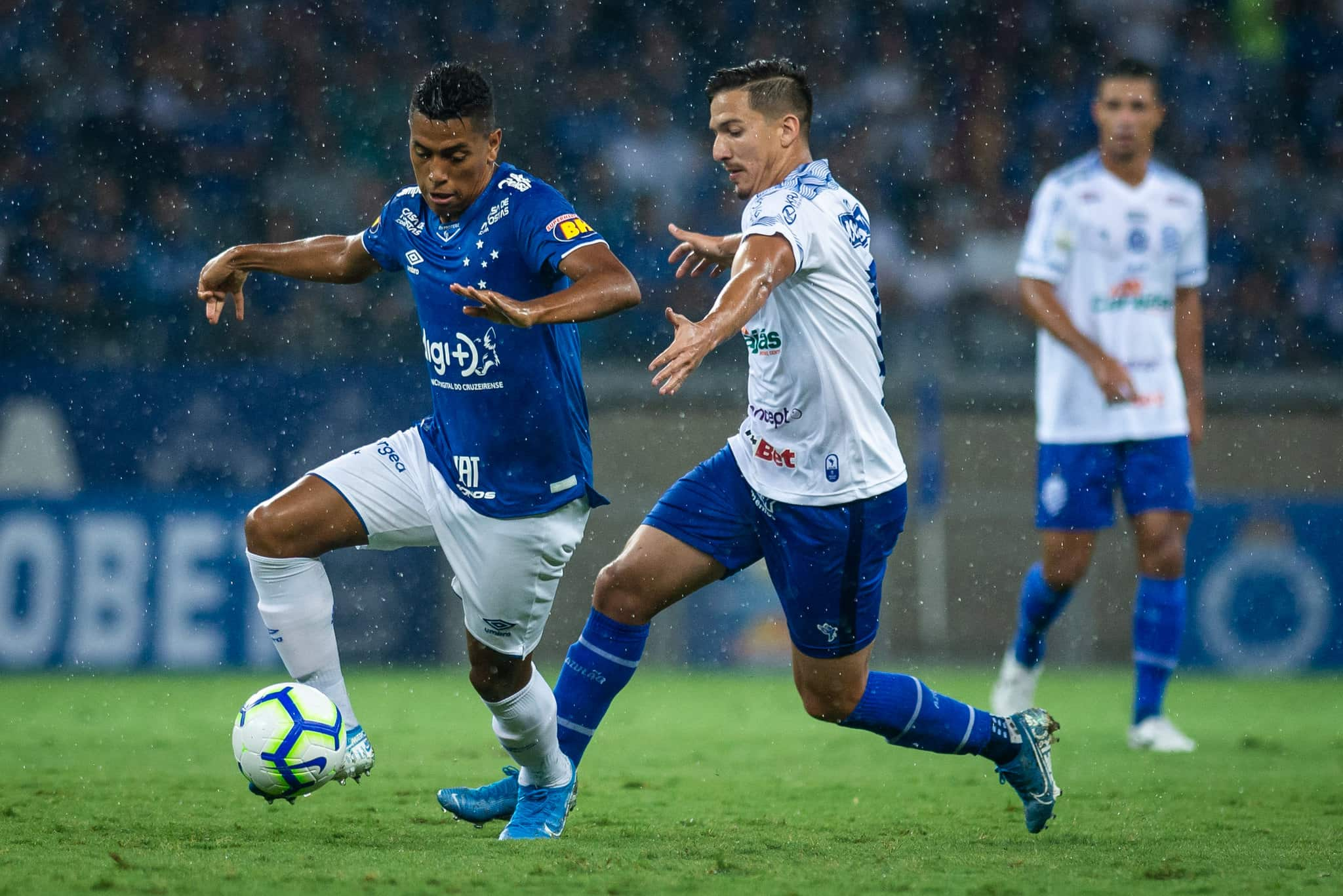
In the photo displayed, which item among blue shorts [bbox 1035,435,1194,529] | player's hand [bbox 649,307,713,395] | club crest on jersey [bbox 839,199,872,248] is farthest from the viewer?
blue shorts [bbox 1035,435,1194,529]

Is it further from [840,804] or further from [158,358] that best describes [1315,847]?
[158,358]

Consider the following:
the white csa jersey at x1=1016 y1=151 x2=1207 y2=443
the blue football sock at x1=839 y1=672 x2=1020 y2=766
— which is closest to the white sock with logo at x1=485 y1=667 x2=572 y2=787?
the blue football sock at x1=839 y1=672 x2=1020 y2=766

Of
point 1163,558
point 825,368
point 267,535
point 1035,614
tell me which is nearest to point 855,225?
point 825,368

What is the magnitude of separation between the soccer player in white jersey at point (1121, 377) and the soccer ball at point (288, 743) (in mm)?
3303

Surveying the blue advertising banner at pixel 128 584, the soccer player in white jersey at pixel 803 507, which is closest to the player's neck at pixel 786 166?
the soccer player in white jersey at pixel 803 507

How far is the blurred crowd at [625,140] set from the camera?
35.7 feet

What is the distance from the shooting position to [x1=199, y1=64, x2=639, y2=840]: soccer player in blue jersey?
4.23 metres

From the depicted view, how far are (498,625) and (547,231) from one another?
1047 millimetres

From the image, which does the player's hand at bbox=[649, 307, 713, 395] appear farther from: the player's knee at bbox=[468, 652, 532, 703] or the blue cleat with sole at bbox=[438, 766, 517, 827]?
the blue cleat with sole at bbox=[438, 766, 517, 827]

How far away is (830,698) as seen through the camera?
447 cm

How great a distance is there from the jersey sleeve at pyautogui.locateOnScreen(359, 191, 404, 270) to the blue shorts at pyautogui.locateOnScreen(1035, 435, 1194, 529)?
3108 mm

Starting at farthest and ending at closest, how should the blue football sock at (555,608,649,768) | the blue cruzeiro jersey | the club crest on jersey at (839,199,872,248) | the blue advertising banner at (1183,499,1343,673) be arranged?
1. the blue advertising banner at (1183,499,1343,673)
2. the blue football sock at (555,608,649,768)
3. the club crest on jersey at (839,199,872,248)
4. the blue cruzeiro jersey

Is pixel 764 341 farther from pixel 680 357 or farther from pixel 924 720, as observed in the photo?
pixel 924 720

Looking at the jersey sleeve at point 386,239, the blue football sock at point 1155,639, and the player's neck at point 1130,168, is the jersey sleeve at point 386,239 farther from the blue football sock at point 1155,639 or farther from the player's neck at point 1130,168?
the player's neck at point 1130,168
